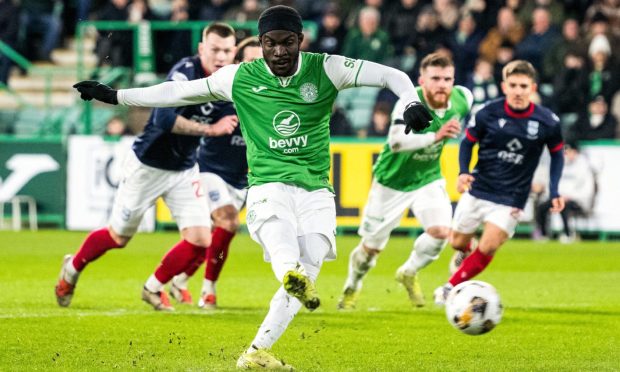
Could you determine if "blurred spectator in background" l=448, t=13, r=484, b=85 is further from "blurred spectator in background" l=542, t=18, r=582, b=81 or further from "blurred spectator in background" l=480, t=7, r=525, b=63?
"blurred spectator in background" l=542, t=18, r=582, b=81

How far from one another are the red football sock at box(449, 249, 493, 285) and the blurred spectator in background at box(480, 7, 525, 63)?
10.3 metres

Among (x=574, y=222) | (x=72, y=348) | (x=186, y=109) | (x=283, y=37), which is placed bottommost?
(x=574, y=222)

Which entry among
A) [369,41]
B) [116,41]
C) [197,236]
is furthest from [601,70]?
[197,236]

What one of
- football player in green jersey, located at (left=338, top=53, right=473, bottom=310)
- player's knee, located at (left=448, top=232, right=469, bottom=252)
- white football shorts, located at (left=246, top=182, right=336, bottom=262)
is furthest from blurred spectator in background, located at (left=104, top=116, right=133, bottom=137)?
white football shorts, located at (left=246, top=182, right=336, bottom=262)

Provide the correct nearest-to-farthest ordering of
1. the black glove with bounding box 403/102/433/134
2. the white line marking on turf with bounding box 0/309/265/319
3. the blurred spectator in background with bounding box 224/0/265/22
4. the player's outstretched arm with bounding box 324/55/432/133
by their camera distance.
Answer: the black glove with bounding box 403/102/433/134 < the player's outstretched arm with bounding box 324/55/432/133 < the white line marking on turf with bounding box 0/309/265/319 < the blurred spectator in background with bounding box 224/0/265/22

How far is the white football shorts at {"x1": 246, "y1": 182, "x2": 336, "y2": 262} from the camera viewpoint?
742cm

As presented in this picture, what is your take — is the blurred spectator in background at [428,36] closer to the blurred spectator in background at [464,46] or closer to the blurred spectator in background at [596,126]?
the blurred spectator in background at [464,46]

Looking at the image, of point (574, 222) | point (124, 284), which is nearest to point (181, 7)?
point (574, 222)

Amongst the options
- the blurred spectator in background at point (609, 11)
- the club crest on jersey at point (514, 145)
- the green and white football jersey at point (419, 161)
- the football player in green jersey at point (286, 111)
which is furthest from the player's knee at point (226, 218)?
the blurred spectator in background at point (609, 11)

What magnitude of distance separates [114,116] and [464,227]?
37.4ft

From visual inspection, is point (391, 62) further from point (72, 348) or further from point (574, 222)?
point (72, 348)

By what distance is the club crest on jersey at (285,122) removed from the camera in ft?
24.7

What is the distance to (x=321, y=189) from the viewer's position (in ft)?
25.0

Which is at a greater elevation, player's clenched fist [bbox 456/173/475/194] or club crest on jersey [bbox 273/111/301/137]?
club crest on jersey [bbox 273/111/301/137]
